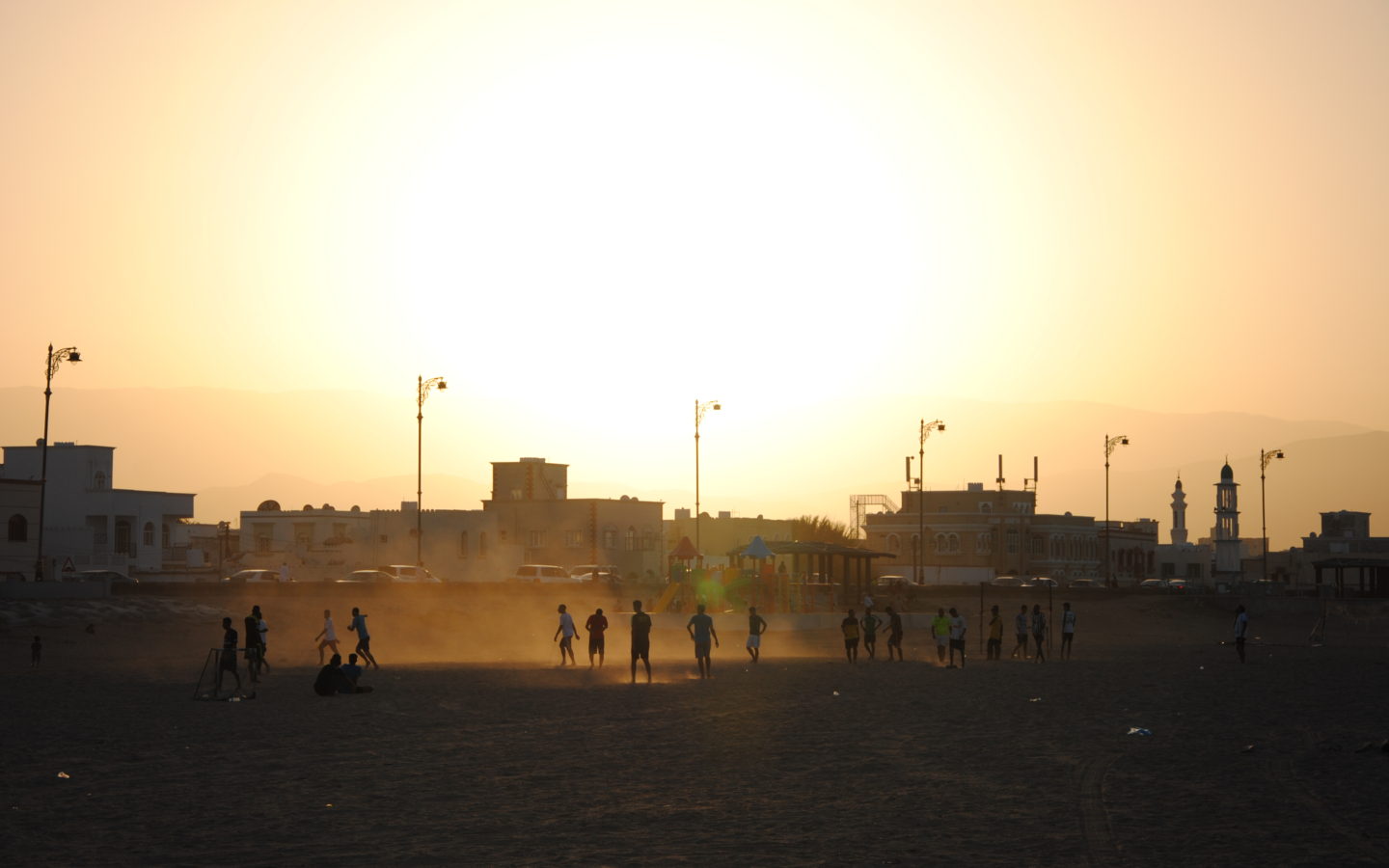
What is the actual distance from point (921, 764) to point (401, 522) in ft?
272

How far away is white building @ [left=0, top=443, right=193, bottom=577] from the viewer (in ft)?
283

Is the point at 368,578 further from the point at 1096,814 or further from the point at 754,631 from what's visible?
the point at 1096,814

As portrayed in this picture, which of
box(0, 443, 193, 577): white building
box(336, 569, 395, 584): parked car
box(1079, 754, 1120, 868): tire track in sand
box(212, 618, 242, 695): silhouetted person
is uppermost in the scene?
box(0, 443, 193, 577): white building

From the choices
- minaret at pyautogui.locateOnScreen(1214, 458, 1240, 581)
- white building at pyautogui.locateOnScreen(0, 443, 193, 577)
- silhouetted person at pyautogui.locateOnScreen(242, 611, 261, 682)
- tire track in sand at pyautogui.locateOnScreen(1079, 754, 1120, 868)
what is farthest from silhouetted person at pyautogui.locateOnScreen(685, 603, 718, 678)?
minaret at pyautogui.locateOnScreen(1214, 458, 1240, 581)

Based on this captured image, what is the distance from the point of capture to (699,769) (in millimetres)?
18688

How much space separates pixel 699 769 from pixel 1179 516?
150610 millimetres

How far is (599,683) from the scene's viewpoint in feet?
110

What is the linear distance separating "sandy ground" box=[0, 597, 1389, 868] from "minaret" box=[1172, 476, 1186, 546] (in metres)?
126

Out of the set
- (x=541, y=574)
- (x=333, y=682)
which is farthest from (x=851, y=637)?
(x=541, y=574)

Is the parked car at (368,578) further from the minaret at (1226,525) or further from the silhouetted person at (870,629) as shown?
the minaret at (1226,525)

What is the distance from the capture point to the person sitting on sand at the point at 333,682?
29.3 meters

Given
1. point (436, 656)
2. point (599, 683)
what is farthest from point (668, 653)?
point (599, 683)

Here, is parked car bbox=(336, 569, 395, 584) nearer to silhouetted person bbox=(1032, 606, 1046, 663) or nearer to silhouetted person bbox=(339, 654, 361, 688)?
silhouetted person bbox=(1032, 606, 1046, 663)

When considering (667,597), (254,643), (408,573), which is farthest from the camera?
(408,573)
